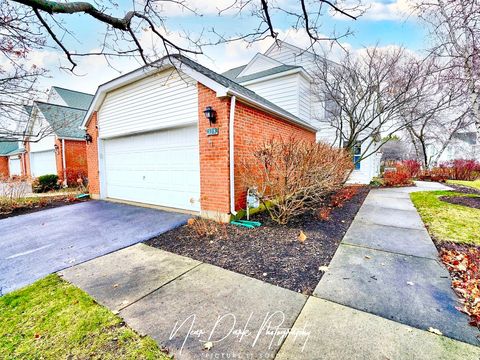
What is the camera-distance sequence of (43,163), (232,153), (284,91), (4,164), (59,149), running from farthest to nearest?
(4,164) → (43,163) → (59,149) → (284,91) → (232,153)

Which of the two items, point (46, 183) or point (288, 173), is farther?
point (46, 183)

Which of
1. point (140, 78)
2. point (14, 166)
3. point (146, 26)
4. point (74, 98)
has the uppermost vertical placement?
point (74, 98)

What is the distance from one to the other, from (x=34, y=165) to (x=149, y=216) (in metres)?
15.5

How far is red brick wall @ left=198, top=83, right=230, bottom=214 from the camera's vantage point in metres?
5.26

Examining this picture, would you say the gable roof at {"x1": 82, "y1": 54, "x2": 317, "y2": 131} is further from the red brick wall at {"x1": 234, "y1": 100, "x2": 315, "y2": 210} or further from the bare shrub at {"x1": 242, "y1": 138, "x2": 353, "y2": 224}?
the bare shrub at {"x1": 242, "y1": 138, "x2": 353, "y2": 224}

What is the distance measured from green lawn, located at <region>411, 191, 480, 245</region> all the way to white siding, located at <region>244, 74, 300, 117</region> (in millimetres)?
6540

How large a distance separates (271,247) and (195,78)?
436 cm

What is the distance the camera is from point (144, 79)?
6.79 m

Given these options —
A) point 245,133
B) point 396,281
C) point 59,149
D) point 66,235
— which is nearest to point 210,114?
point 245,133

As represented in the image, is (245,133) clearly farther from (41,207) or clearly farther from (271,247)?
(41,207)

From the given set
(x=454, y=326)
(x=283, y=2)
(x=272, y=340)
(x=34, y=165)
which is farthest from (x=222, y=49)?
(x=34, y=165)

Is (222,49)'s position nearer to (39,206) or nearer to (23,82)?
(23,82)

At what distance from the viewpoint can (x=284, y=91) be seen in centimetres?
1113

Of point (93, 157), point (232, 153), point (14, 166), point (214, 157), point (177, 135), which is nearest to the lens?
point (232, 153)
